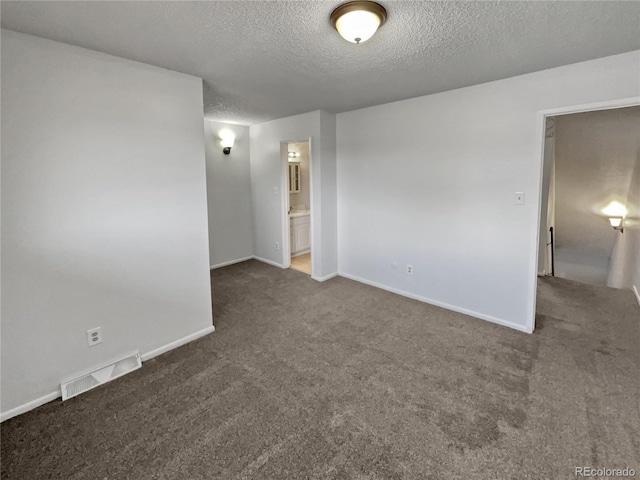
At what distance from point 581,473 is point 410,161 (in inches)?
117

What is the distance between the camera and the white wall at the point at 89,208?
1953mm

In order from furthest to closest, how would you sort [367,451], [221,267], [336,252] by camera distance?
[221,267]
[336,252]
[367,451]

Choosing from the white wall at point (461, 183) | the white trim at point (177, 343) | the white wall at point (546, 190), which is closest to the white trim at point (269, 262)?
the white wall at point (461, 183)

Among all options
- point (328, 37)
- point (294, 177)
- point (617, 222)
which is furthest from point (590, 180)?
point (328, 37)

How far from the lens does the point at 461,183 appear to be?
10.7 feet

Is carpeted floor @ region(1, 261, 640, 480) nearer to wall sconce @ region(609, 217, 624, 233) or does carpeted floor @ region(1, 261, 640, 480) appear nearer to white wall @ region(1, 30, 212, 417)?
white wall @ region(1, 30, 212, 417)

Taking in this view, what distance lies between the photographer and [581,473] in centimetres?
157

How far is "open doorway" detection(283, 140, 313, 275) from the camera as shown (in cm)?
537

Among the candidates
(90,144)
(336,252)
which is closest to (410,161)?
(336,252)

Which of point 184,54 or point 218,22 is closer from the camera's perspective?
point 218,22

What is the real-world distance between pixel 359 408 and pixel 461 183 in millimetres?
2431

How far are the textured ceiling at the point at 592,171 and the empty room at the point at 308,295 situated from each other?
152 millimetres

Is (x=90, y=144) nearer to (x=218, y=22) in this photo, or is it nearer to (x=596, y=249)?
(x=218, y=22)

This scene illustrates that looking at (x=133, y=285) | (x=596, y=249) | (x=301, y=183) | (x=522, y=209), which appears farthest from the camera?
(x=301, y=183)
